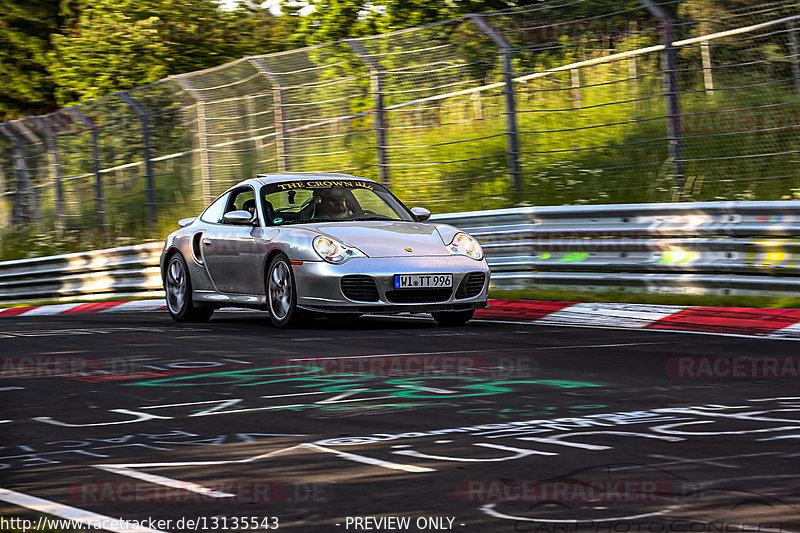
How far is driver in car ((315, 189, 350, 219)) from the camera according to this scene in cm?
1166

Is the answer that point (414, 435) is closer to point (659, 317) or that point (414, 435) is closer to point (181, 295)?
point (659, 317)

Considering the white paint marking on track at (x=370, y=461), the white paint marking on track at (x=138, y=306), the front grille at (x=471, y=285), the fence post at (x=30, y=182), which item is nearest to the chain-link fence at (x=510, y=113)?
the white paint marking on track at (x=138, y=306)

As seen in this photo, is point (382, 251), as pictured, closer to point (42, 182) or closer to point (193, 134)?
point (193, 134)

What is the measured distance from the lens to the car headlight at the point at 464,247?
11008mm

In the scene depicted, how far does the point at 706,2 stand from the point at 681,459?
12.6m

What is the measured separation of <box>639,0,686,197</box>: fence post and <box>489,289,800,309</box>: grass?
1278 millimetres

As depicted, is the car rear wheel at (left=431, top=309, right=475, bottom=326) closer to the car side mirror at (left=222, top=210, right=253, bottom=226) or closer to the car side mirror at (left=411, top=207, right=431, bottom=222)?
the car side mirror at (left=411, top=207, right=431, bottom=222)

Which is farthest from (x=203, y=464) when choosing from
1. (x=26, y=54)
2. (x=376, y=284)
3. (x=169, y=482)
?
(x=26, y=54)

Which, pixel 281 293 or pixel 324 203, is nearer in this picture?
pixel 281 293

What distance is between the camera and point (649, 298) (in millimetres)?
11938

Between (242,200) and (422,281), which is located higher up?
(242,200)

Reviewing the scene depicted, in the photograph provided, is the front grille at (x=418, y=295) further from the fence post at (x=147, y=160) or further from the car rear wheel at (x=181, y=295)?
the fence post at (x=147, y=160)

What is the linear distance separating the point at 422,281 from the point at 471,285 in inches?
21.6

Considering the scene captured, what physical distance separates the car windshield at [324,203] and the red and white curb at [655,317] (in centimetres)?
136
